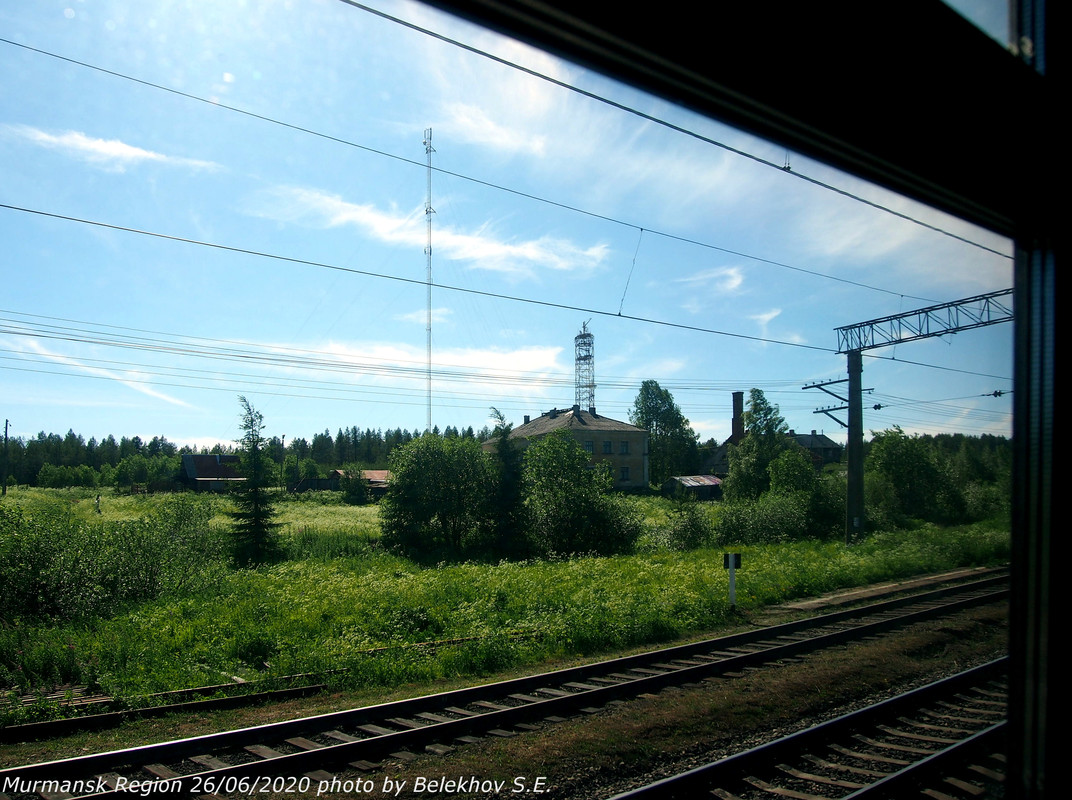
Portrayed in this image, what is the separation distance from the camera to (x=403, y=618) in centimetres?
1265

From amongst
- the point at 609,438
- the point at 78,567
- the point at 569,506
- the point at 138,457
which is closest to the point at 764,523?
the point at 569,506

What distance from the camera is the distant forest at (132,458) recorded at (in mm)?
68812

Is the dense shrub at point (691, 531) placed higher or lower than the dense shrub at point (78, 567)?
lower

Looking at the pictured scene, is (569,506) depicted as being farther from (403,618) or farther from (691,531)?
(403,618)

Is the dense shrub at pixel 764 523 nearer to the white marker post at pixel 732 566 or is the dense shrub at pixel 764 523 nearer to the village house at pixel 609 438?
the white marker post at pixel 732 566

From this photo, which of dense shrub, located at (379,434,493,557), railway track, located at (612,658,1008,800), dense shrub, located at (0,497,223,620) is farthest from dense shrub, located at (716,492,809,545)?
railway track, located at (612,658,1008,800)

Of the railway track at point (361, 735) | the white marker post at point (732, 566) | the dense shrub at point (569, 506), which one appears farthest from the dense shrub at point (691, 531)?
the railway track at point (361, 735)

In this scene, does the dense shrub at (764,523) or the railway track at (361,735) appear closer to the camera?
the railway track at (361,735)

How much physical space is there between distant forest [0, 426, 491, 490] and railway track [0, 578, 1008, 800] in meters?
24.2

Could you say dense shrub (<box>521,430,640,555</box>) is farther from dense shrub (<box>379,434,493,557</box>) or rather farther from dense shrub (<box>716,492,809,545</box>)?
dense shrub (<box>716,492,809,545</box>)

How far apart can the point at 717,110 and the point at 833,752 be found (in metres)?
6.42

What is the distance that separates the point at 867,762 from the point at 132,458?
8596 cm

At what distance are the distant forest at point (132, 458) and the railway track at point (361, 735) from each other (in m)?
24.2

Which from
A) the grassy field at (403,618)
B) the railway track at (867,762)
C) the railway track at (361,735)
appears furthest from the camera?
the grassy field at (403,618)
